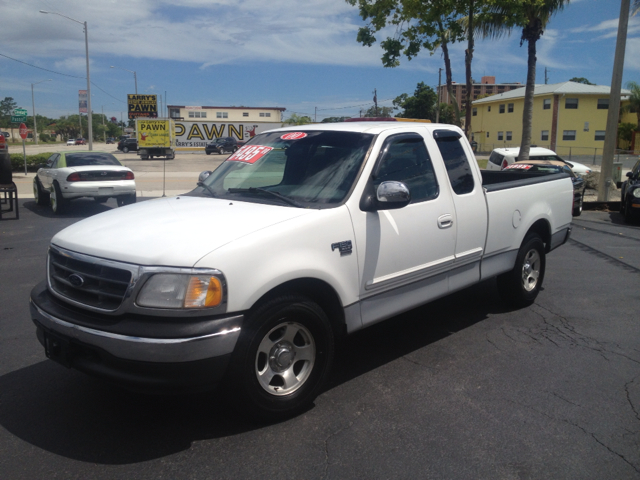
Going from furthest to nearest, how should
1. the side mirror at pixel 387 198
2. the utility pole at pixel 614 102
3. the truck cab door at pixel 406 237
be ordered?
the utility pole at pixel 614 102, the truck cab door at pixel 406 237, the side mirror at pixel 387 198

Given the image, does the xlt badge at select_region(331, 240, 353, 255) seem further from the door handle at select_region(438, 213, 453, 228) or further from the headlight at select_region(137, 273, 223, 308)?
the door handle at select_region(438, 213, 453, 228)

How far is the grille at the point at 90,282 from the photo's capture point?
10.2 feet

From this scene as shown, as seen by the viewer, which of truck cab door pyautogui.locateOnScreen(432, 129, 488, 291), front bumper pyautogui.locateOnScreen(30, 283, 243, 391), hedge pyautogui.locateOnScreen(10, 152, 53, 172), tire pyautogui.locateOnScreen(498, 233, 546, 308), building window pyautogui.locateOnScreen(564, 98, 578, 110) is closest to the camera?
front bumper pyautogui.locateOnScreen(30, 283, 243, 391)

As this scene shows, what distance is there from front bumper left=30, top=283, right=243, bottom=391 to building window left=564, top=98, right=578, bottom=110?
54.1m

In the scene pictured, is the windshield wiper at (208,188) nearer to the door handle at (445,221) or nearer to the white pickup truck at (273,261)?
the white pickup truck at (273,261)

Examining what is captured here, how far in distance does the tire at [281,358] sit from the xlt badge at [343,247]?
41 centimetres

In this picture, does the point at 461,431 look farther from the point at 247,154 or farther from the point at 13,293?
the point at 13,293

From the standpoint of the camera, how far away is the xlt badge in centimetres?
365

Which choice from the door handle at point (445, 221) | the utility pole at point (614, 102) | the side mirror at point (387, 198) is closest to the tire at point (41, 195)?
the door handle at point (445, 221)

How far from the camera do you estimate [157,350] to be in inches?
115

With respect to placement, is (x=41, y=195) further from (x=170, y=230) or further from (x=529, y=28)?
(x=529, y=28)

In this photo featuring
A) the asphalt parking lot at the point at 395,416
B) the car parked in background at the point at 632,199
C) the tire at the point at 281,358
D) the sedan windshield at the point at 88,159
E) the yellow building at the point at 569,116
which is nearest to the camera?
the asphalt parking lot at the point at 395,416

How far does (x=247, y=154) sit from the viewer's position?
4.72m

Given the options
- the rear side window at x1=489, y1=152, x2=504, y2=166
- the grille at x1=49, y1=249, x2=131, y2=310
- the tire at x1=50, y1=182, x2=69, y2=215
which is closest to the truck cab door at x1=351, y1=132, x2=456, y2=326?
the grille at x1=49, y1=249, x2=131, y2=310
